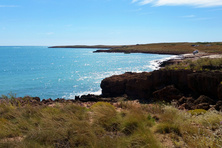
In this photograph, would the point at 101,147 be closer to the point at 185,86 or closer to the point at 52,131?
the point at 52,131

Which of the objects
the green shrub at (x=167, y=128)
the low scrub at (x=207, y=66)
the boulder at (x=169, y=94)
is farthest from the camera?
the low scrub at (x=207, y=66)

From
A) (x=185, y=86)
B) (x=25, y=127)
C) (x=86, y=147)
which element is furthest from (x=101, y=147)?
(x=185, y=86)

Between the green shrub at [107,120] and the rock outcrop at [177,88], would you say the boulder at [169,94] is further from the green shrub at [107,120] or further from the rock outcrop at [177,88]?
the green shrub at [107,120]

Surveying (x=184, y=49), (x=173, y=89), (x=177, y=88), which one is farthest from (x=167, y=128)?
(x=184, y=49)

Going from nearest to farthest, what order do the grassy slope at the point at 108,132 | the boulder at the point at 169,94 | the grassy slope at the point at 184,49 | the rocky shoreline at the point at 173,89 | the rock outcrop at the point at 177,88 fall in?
the grassy slope at the point at 108,132, the rocky shoreline at the point at 173,89, the rock outcrop at the point at 177,88, the boulder at the point at 169,94, the grassy slope at the point at 184,49

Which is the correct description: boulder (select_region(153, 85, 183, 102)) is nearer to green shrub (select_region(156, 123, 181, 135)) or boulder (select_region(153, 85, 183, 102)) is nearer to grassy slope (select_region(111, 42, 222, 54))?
green shrub (select_region(156, 123, 181, 135))

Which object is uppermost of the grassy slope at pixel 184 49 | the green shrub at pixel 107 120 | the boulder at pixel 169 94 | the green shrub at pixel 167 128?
the grassy slope at pixel 184 49

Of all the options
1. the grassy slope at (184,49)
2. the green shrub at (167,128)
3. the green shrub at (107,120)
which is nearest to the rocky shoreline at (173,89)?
the green shrub at (167,128)

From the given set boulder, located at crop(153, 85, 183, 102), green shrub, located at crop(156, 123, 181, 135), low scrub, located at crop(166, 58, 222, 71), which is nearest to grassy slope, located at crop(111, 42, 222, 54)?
low scrub, located at crop(166, 58, 222, 71)

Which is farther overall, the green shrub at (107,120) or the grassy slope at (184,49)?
the grassy slope at (184,49)

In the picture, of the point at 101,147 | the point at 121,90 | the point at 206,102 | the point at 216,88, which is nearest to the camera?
the point at 101,147

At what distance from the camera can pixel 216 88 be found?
40.1ft

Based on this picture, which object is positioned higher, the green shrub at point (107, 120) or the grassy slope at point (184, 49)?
the grassy slope at point (184, 49)

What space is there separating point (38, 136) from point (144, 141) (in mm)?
2728
